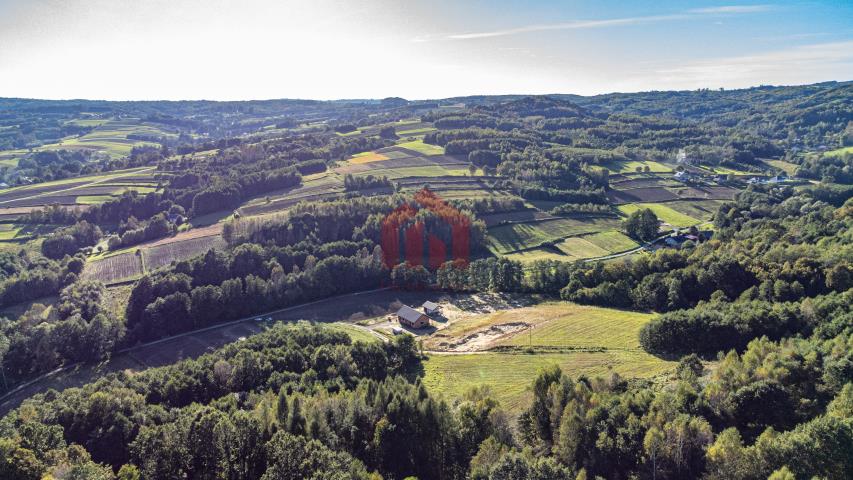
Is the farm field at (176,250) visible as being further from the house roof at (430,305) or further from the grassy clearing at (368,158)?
the grassy clearing at (368,158)

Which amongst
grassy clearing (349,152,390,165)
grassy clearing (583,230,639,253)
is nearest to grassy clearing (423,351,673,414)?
grassy clearing (583,230,639,253)

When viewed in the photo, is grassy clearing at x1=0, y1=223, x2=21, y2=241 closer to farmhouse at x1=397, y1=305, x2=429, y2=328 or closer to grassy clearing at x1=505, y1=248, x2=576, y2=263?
farmhouse at x1=397, y1=305, x2=429, y2=328

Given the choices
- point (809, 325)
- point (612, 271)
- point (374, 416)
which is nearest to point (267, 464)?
point (374, 416)

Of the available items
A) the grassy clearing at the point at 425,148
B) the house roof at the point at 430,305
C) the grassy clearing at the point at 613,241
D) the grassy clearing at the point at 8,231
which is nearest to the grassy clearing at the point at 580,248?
the grassy clearing at the point at 613,241

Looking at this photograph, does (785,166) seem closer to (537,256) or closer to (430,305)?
(537,256)

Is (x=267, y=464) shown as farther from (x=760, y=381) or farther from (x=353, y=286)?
(x=353, y=286)

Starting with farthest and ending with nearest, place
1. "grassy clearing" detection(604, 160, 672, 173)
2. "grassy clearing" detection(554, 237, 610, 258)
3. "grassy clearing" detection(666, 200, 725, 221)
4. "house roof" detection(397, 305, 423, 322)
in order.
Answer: "grassy clearing" detection(604, 160, 672, 173), "grassy clearing" detection(666, 200, 725, 221), "grassy clearing" detection(554, 237, 610, 258), "house roof" detection(397, 305, 423, 322)

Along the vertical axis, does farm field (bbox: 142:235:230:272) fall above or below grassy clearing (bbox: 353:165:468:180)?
below
